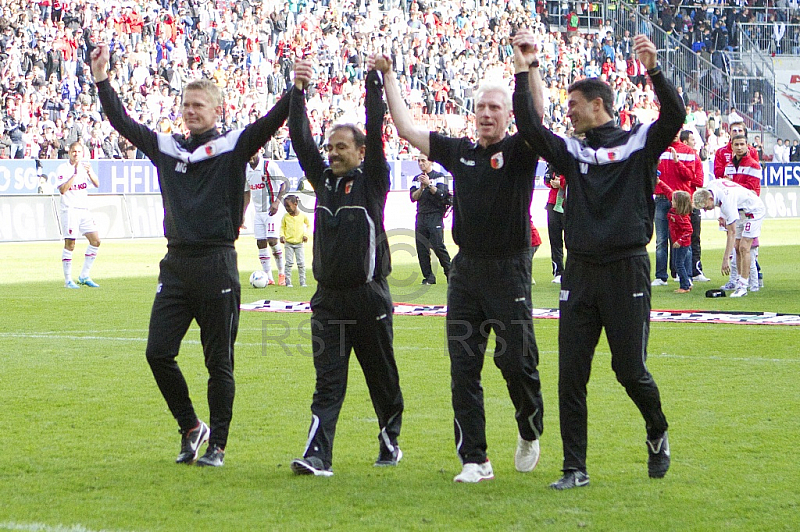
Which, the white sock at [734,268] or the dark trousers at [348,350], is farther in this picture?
the white sock at [734,268]

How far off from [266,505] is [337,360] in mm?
1066

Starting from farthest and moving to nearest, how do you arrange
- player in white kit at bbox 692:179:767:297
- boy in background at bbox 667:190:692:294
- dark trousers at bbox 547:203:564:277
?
dark trousers at bbox 547:203:564:277
boy in background at bbox 667:190:692:294
player in white kit at bbox 692:179:767:297

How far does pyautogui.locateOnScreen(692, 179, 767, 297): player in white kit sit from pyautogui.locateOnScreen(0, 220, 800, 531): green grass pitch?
10.9 ft

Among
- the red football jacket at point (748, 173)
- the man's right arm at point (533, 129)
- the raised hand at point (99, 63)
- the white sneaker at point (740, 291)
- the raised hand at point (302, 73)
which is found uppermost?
the raised hand at point (99, 63)

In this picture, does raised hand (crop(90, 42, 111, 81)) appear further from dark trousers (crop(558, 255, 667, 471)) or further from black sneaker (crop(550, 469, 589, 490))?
black sneaker (crop(550, 469, 589, 490))

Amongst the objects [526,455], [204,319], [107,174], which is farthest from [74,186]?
[526,455]

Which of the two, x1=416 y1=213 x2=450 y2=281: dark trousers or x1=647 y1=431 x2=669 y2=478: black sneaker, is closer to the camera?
x1=647 y1=431 x2=669 y2=478: black sneaker

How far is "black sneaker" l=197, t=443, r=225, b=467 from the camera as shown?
6266mm

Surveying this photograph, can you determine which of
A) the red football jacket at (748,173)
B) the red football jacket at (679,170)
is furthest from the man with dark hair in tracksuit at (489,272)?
the red football jacket at (679,170)

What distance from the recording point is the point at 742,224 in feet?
49.6

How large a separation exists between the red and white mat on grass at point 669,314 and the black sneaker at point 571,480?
6.71m

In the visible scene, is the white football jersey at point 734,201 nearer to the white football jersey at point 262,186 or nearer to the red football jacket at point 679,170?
the red football jacket at point 679,170

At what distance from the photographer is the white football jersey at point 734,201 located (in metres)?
15.1

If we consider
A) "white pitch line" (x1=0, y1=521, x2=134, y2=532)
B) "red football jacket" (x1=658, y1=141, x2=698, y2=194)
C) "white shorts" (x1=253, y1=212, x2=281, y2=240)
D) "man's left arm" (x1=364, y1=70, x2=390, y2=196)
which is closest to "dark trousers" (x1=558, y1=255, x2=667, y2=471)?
"man's left arm" (x1=364, y1=70, x2=390, y2=196)
